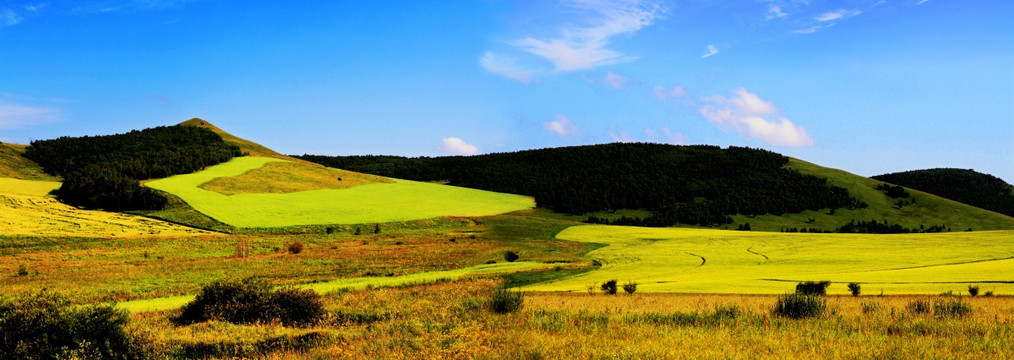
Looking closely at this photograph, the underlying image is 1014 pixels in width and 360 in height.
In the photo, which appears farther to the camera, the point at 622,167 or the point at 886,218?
the point at 622,167

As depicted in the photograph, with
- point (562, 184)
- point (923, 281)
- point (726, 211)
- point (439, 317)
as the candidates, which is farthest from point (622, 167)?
point (439, 317)

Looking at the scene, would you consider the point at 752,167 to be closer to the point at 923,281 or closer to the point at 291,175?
the point at 291,175

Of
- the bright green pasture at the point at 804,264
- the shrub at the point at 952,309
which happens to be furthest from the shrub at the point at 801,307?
the bright green pasture at the point at 804,264

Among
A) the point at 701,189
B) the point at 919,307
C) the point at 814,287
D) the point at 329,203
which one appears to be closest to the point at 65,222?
the point at 329,203

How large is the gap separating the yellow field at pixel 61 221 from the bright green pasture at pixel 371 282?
A: 40.3 m

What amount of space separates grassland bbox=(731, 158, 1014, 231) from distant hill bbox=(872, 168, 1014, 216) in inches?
1076

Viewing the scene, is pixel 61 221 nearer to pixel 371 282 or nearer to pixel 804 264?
pixel 371 282

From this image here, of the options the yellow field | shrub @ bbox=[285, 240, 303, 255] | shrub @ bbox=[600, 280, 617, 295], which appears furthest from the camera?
the yellow field

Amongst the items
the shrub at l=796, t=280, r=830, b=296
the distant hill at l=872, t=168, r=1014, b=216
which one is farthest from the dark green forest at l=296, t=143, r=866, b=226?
the shrub at l=796, t=280, r=830, b=296

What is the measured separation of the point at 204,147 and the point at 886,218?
142 m

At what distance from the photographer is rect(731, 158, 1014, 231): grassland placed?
107 metres

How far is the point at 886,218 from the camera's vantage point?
112 m

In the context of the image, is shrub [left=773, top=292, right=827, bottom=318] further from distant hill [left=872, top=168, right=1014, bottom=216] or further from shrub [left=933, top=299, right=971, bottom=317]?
distant hill [left=872, top=168, right=1014, bottom=216]

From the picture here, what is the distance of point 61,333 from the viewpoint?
12586 millimetres
